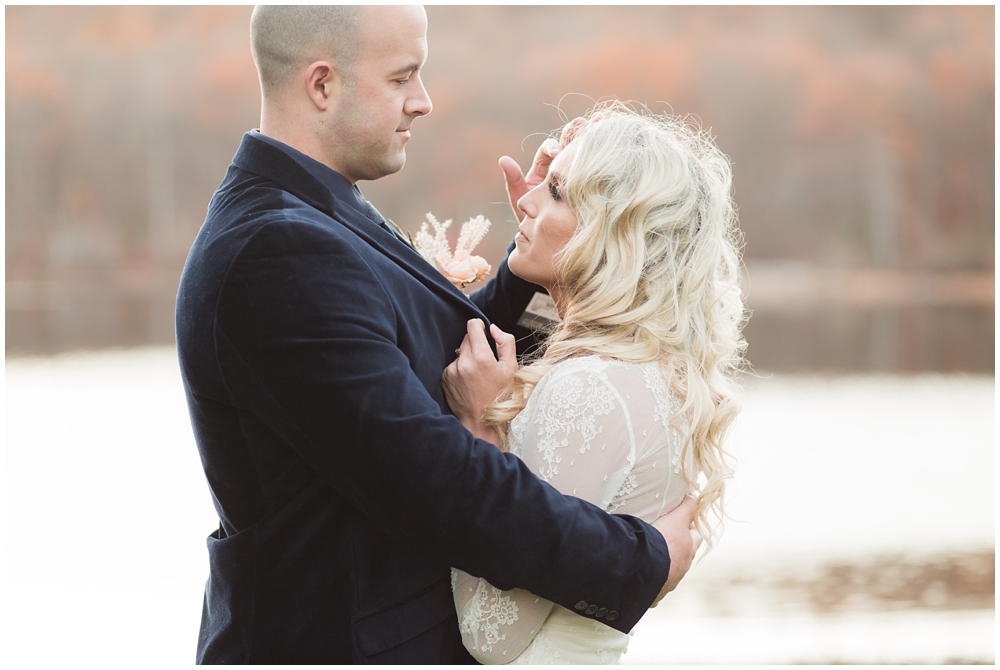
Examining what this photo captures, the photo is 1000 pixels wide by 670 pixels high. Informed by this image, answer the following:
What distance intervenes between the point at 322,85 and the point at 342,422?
74 cm

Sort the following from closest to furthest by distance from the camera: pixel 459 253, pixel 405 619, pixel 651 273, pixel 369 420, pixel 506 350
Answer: pixel 369 420 < pixel 405 619 < pixel 506 350 < pixel 651 273 < pixel 459 253

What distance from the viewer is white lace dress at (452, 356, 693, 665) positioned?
74.3 inches

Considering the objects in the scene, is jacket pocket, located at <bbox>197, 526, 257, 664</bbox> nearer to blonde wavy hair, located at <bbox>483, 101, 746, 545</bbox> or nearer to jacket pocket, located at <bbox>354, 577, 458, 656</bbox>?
jacket pocket, located at <bbox>354, 577, 458, 656</bbox>

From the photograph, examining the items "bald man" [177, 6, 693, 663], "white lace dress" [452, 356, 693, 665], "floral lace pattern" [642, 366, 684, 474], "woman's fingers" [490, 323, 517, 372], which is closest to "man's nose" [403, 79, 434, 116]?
"bald man" [177, 6, 693, 663]

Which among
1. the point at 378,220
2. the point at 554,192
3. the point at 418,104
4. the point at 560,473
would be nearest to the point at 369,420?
the point at 560,473

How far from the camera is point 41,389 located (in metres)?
14.3

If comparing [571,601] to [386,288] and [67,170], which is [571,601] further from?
[67,170]

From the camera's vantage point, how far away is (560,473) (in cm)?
189

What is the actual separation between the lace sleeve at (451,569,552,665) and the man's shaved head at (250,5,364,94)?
1031 millimetres

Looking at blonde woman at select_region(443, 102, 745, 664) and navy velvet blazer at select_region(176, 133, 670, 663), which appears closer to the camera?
navy velvet blazer at select_region(176, 133, 670, 663)

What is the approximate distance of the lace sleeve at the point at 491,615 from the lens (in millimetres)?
1873

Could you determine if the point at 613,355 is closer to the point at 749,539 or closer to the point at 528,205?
the point at 528,205

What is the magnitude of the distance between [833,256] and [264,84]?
3193 cm

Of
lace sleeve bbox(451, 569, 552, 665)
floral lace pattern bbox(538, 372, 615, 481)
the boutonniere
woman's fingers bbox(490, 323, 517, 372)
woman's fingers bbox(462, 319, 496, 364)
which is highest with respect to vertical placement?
the boutonniere
